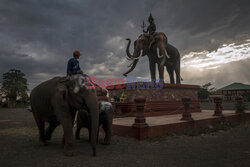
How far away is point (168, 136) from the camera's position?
6523mm

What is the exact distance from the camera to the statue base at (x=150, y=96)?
31.7ft

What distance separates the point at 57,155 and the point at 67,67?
2.06 m

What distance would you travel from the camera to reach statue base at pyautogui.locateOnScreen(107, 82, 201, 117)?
31.7 feet

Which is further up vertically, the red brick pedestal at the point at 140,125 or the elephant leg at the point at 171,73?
the elephant leg at the point at 171,73

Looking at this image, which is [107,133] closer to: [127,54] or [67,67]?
[67,67]

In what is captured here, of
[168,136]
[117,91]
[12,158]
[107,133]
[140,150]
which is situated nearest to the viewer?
[12,158]

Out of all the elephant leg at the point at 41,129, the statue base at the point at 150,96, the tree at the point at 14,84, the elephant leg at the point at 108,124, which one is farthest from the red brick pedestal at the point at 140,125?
the tree at the point at 14,84

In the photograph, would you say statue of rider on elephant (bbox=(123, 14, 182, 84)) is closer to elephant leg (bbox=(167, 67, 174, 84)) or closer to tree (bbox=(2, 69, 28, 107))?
elephant leg (bbox=(167, 67, 174, 84))

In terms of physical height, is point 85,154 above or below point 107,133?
below

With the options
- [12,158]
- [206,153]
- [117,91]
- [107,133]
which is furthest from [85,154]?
[117,91]

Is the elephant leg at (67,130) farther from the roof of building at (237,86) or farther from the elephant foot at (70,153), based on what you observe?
the roof of building at (237,86)

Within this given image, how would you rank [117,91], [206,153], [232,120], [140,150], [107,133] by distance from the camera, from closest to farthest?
[206,153]
[140,150]
[107,133]
[232,120]
[117,91]

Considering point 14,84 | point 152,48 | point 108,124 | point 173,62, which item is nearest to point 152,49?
point 152,48

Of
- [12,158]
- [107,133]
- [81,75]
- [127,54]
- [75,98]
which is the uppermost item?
[127,54]
